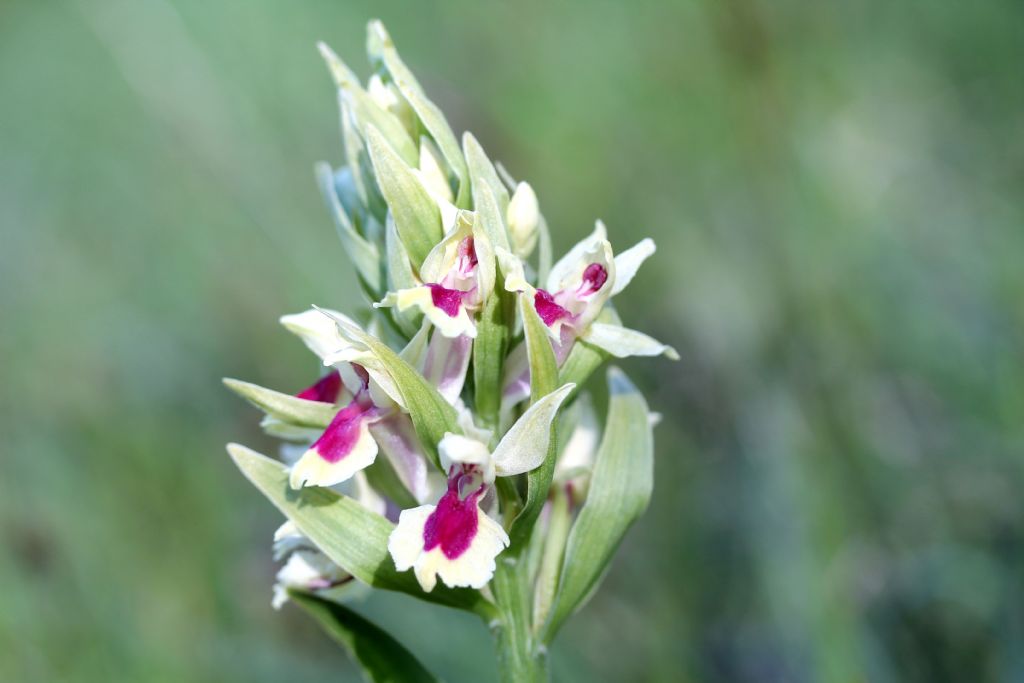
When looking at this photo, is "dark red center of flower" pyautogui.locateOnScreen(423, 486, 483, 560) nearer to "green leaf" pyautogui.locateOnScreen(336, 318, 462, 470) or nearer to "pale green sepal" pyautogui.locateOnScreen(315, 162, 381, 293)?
"green leaf" pyautogui.locateOnScreen(336, 318, 462, 470)

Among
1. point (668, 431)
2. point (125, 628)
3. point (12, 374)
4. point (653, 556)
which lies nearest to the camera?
point (125, 628)

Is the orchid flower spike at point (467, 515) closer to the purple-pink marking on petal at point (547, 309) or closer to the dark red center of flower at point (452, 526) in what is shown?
the dark red center of flower at point (452, 526)

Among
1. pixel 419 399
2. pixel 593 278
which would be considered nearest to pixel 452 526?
pixel 419 399

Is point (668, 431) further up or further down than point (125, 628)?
further down

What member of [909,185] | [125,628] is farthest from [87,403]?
[909,185]

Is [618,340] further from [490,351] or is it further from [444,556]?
[444,556]

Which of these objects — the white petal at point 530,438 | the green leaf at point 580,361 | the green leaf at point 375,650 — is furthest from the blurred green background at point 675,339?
the white petal at point 530,438

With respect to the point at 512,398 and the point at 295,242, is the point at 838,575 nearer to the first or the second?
the point at 512,398
